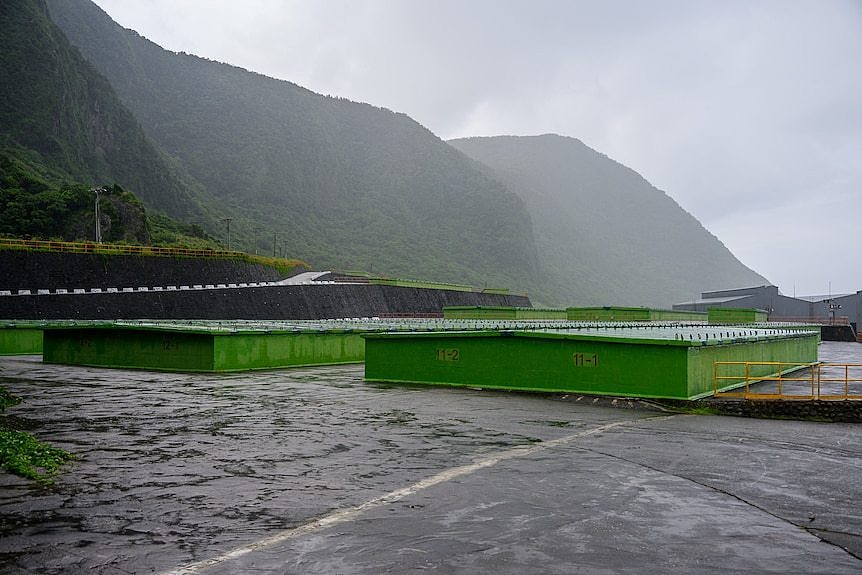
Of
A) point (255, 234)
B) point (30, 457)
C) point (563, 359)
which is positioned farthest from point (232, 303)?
point (255, 234)

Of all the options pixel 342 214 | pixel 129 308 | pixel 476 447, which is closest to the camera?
pixel 476 447

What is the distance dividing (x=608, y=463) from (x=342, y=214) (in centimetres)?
18264

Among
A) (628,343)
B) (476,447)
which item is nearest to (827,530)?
(476,447)

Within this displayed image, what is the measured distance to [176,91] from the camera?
19950 centimetres

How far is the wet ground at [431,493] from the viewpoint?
6.48 metres

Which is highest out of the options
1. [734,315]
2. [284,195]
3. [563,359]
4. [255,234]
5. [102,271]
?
[284,195]

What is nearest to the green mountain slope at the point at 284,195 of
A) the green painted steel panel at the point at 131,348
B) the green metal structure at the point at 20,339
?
the green metal structure at the point at 20,339

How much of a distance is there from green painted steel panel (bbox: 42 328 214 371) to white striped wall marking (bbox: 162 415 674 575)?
664 inches

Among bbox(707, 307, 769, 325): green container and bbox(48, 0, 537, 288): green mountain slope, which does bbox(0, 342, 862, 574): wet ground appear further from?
bbox(48, 0, 537, 288): green mountain slope

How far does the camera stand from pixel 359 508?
817cm

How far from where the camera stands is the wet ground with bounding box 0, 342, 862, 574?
21.2 feet

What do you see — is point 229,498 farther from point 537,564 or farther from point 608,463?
point 608,463

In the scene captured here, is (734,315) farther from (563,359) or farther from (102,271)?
(563,359)

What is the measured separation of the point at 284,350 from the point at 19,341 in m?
18.1
